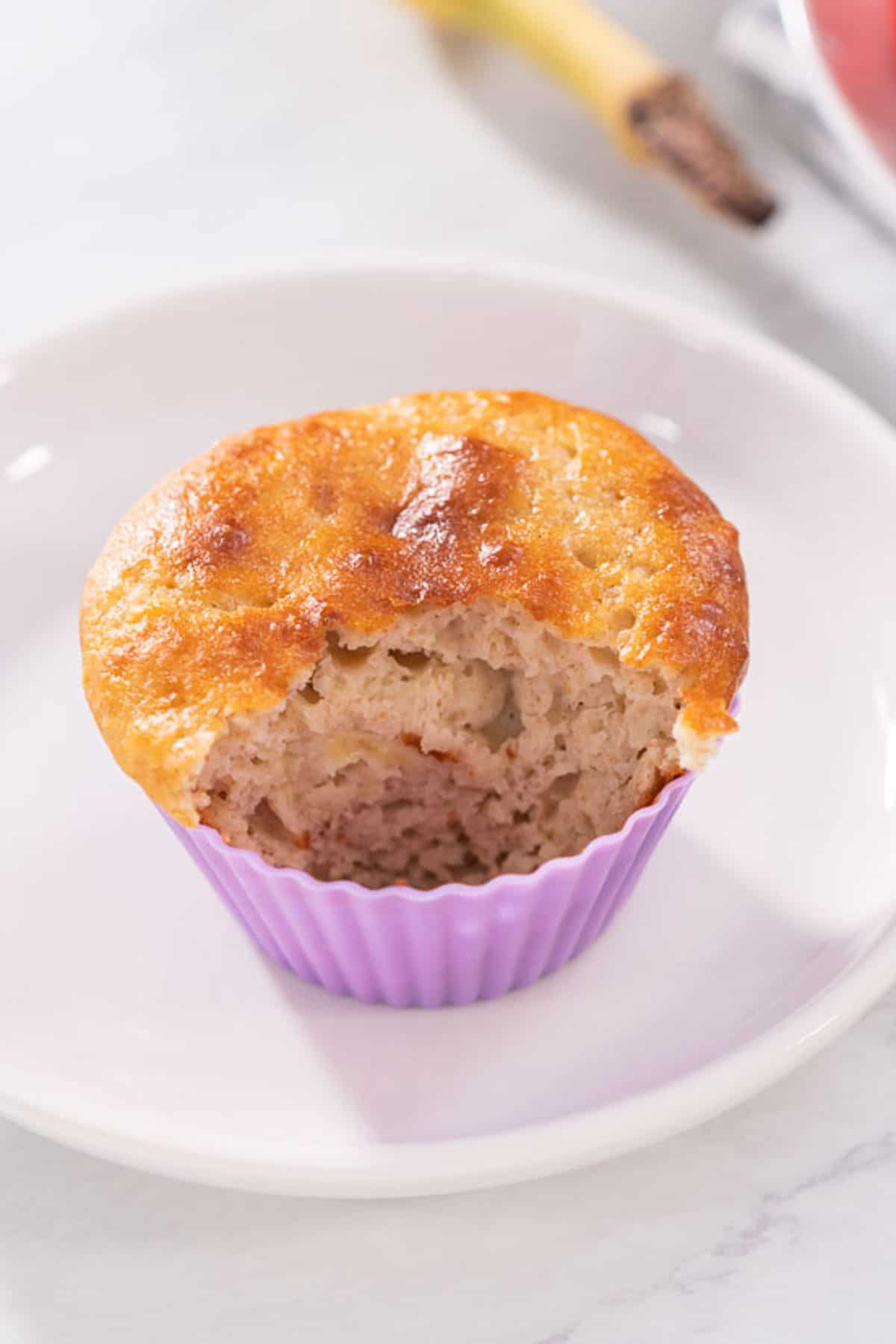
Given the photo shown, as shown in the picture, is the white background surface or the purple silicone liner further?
the purple silicone liner

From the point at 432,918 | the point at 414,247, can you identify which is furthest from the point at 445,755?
the point at 414,247

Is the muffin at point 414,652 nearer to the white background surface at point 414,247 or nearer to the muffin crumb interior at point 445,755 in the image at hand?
the muffin crumb interior at point 445,755

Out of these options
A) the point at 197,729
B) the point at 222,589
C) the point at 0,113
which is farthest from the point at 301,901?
the point at 0,113

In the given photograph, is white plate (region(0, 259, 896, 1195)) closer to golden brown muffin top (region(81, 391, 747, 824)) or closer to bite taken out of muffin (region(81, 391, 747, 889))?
bite taken out of muffin (region(81, 391, 747, 889))

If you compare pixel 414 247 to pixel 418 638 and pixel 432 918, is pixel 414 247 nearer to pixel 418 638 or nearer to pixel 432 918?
pixel 418 638

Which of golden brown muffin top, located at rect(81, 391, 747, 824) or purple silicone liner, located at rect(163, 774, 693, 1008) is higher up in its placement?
golden brown muffin top, located at rect(81, 391, 747, 824)

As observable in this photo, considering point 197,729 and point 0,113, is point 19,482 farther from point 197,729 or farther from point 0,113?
point 0,113

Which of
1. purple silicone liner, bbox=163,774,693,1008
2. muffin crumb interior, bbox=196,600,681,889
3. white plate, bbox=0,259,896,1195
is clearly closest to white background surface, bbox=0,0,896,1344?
white plate, bbox=0,259,896,1195
